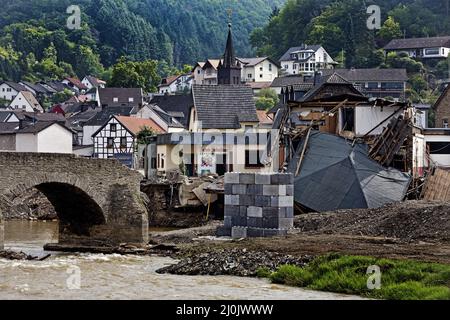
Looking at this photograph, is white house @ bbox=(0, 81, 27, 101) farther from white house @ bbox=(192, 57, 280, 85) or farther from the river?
the river

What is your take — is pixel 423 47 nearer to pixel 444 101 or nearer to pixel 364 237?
pixel 444 101

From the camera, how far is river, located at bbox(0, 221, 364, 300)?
24.5 m

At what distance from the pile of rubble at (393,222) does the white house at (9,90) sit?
106724 millimetres

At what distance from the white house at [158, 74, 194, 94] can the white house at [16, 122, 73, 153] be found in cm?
6686

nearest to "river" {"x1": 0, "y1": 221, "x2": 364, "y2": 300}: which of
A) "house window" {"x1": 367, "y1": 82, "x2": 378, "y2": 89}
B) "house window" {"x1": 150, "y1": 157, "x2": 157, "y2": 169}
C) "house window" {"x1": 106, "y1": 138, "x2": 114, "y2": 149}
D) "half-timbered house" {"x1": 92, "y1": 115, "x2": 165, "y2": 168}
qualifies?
"house window" {"x1": 150, "y1": 157, "x2": 157, "y2": 169}

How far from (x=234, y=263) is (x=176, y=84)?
118 meters

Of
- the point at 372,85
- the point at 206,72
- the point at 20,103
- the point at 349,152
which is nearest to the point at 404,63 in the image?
the point at 372,85

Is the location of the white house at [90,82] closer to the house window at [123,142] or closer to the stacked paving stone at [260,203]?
the house window at [123,142]

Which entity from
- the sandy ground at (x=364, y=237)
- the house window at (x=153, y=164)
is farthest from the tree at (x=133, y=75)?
the sandy ground at (x=364, y=237)

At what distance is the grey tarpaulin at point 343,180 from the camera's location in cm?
4228

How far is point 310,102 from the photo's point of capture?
4853cm

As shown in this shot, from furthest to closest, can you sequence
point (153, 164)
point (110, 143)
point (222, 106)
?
point (110, 143) < point (222, 106) < point (153, 164)

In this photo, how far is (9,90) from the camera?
141 m

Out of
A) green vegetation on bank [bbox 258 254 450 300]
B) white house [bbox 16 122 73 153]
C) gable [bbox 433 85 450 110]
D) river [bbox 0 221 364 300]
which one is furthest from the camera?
gable [bbox 433 85 450 110]
